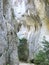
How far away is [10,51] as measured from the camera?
807 cm

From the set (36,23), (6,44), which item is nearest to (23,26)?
(36,23)

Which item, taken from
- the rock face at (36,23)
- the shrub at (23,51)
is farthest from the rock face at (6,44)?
the shrub at (23,51)

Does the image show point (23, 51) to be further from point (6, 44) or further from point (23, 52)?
point (6, 44)

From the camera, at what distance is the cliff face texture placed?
786 centimetres

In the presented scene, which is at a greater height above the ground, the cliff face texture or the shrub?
the cliff face texture

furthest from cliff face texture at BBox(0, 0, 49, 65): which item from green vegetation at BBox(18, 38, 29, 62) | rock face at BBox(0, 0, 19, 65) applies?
green vegetation at BBox(18, 38, 29, 62)

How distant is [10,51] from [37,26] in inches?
196

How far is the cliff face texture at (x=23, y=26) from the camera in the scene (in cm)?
786

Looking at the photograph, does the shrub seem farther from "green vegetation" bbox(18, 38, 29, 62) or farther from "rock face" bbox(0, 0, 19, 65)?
"rock face" bbox(0, 0, 19, 65)

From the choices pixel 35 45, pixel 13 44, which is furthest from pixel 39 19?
pixel 13 44

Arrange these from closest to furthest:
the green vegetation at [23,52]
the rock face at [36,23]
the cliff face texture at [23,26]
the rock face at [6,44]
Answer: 1. the rock face at [6,44]
2. the cliff face texture at [23,26]
3. the rock face at [36,23]
4. the green vegetation at [23,52]

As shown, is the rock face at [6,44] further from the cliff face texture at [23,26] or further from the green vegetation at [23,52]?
the green vegetation at [23,52]

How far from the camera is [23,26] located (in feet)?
48.1

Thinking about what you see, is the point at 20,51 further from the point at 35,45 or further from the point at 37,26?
the point at 37,26
